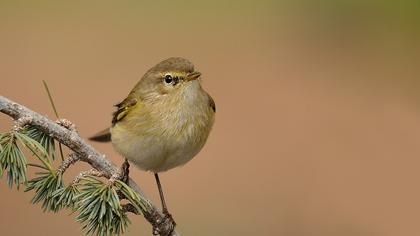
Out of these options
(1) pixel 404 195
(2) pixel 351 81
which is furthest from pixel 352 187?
(2) pixel 351 81

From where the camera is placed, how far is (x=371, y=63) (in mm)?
8656

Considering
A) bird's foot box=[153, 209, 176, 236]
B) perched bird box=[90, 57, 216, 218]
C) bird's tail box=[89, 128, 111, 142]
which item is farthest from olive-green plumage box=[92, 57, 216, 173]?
bird's foot box=[153, 209, 176, 236]

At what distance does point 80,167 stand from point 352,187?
2256mm

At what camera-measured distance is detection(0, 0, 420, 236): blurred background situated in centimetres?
591

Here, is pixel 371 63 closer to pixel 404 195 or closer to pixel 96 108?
pixel 404 195

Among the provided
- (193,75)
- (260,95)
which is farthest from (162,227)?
(260,95)

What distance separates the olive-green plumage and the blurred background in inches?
86.6

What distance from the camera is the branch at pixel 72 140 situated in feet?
6.78

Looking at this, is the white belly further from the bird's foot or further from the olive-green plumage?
the bird's foot

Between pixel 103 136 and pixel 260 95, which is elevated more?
pixel 260 95

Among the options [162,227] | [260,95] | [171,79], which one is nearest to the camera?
[162,227]

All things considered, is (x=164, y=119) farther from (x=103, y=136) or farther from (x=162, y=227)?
(x=162, y=227)

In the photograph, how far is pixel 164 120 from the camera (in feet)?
10.7

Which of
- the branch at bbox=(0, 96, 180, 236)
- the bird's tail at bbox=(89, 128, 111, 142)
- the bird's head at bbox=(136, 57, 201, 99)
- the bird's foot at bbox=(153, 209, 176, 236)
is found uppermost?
the bird's head at bbox=(136, 57, 201, 99)
